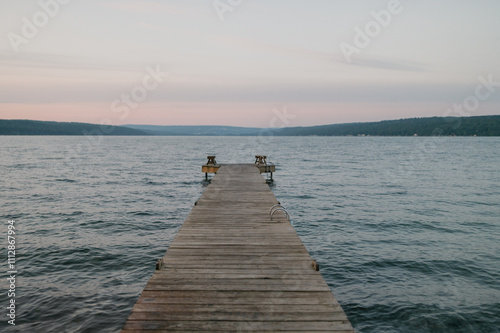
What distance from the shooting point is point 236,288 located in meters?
5.25

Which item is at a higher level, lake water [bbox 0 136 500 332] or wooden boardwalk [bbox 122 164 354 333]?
wooden boardwalk [bbox 122 164 354 333]

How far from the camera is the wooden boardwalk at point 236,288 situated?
4270mm

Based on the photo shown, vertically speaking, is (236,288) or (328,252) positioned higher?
(236,288)

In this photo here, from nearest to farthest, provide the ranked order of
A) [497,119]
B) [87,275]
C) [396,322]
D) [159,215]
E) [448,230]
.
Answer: [396,322] → [87,275] → [448,230] → [159,215] → [497,119]

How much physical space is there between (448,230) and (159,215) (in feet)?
42.4

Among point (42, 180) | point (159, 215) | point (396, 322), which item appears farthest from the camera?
point (42, 180)

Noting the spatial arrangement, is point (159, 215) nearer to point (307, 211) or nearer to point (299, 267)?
point (307, 211)

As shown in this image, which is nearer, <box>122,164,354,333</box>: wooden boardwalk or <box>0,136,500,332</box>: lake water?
<box>122,164,354,333</box>: wooden boardwalk

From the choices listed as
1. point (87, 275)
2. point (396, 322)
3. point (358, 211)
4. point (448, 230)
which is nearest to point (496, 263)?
point (448, 230)

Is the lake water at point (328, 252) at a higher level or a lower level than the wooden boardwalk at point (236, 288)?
lower

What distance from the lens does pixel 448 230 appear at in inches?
556

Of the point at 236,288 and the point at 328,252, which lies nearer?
→ the point at 236,288

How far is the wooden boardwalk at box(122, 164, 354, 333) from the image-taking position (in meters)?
4.27

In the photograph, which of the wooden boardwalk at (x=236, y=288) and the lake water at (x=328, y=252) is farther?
the lake water at (x=328, y=252)
